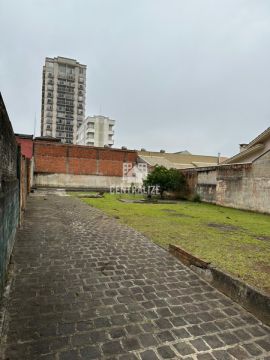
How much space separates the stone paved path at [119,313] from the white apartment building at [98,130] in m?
56.8

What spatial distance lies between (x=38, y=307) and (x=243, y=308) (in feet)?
8.37

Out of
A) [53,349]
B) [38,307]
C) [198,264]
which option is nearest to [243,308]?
[198,264]

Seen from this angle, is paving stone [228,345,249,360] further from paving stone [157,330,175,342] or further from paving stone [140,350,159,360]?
paving stone [140,350,159,360]

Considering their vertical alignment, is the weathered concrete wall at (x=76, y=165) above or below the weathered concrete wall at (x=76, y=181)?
above

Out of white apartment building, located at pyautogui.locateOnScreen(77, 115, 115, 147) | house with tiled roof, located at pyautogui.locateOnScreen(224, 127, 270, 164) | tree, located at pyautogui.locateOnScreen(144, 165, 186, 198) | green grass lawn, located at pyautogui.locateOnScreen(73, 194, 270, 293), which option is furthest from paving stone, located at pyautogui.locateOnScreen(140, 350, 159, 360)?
white apartment building, located at pyautogui.locateOnScreen(77, 115, 115, 147)

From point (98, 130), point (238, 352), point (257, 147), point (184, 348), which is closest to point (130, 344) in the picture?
point (184, 348)

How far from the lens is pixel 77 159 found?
2714 centimetres

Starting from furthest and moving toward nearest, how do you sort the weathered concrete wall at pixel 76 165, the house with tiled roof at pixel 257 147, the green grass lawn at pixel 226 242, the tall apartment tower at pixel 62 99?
the tall apartment tower at pixel 62 99 → the weathered concrete wall at pixel 76 165 → the house with tiled roof at pixel 257 147 → the green grass lawn at pixel 226 242

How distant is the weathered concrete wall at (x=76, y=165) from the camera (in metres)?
26.0

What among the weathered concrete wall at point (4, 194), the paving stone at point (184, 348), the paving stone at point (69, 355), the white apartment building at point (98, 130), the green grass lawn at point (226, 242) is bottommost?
the paving stone at point (184, 348)

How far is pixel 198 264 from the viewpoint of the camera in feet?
13.9

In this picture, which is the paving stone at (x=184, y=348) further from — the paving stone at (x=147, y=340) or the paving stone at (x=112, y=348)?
the paving stone at (x=112, y=348)

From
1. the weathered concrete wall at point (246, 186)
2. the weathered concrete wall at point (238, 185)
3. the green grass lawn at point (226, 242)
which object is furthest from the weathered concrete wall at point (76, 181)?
the green grass lawn at point (226, 242)

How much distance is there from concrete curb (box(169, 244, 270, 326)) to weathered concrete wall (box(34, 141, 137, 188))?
23.4m
